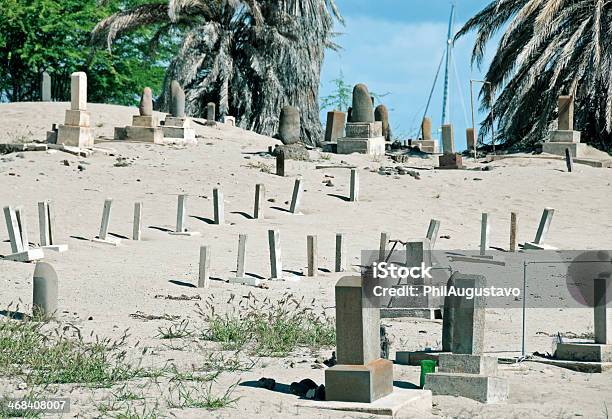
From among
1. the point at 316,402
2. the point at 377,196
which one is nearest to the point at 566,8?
the point at 377,196

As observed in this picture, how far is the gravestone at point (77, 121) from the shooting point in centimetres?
2392

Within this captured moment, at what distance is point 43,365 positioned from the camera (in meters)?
8.68

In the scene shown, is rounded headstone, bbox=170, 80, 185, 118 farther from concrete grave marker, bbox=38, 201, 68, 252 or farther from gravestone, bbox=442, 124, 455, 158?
concrete grave marker, bbox=38, 201, 68, 252

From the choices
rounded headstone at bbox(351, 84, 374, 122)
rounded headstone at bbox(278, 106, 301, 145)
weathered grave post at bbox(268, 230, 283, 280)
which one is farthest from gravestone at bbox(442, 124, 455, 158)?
weathered grave post at bbox(268, 230, 283, 280)

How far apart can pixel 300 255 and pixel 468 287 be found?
812 cm

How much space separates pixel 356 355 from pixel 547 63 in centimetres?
2404

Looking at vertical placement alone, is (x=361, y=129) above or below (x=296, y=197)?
above

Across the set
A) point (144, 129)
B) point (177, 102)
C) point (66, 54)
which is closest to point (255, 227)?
point (144, 129)

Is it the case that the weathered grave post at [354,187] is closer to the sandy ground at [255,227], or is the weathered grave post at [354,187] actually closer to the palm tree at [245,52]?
the sandy ground at [255,227]

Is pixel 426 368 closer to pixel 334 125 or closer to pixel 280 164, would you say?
pixel 280 164

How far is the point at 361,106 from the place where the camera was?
27500 millimetres

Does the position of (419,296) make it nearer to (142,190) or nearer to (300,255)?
(300,255)

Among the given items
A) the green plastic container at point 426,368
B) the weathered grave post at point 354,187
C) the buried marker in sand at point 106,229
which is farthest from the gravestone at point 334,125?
the green plastic container at point 426,368

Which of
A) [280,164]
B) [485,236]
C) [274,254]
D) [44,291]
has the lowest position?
[44,291]
